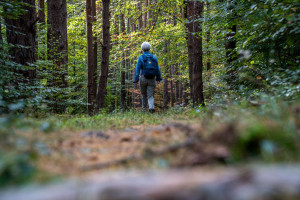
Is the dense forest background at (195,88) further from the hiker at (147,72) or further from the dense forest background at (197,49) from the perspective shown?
the hiker at (147,72)

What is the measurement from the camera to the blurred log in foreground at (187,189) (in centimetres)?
111

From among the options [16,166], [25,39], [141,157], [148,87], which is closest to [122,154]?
[141,157]

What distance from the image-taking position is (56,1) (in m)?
13.1

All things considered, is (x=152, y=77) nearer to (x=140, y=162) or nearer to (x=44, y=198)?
(x=140, y=162)

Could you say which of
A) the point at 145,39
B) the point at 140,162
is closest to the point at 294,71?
the point at 140,162

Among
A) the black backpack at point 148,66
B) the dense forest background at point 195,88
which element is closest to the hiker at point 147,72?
the black backpack at point 148,66

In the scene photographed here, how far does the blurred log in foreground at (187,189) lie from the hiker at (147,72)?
8.17 meters

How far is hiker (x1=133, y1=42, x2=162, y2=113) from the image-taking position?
954 cm

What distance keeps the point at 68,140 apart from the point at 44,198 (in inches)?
72.2

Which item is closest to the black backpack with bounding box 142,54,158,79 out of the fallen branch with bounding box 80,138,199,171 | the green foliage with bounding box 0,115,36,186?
the fallen branch with bounding box 80,138,199,171

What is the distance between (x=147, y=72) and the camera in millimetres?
9555

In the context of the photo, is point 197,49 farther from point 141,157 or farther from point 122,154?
point 141,157

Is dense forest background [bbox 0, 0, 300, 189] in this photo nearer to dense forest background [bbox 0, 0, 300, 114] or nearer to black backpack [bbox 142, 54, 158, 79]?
dense forest background [bbox 0, 0, 300, 114]

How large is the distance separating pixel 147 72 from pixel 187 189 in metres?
8.54
